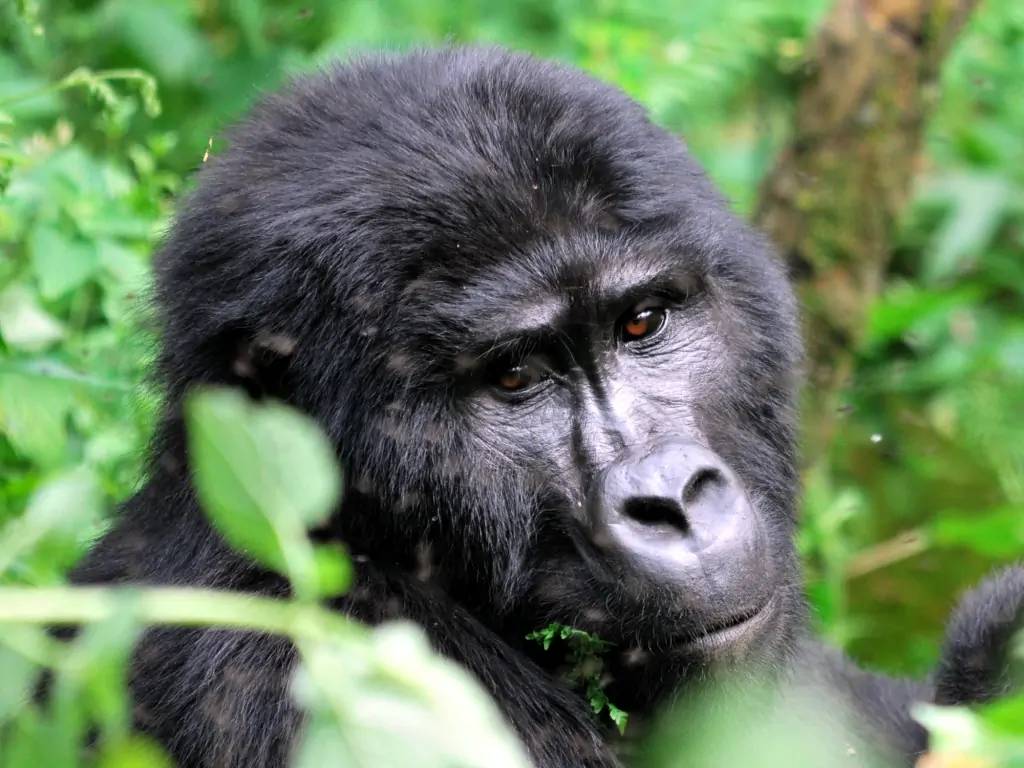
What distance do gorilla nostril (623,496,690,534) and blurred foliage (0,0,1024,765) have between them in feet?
3.76

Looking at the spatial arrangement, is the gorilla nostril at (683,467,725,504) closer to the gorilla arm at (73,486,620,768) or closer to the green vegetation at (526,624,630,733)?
the green vegetation at (526,624,630,733)

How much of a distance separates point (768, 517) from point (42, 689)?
5.01 ft

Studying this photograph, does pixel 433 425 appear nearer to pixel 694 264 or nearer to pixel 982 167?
pixel 694 264

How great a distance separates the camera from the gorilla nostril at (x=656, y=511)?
2.47m

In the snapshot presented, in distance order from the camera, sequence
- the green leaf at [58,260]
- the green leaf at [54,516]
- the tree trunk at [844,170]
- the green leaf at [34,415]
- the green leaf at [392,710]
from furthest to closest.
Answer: the tree trunk at [844,170]
the green leaf at [58,260]
the green leaf at [34,415]
the green leaf at [54,516]
the green leaf at [392,710]

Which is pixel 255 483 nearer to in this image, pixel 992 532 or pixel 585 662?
pixel 585 662

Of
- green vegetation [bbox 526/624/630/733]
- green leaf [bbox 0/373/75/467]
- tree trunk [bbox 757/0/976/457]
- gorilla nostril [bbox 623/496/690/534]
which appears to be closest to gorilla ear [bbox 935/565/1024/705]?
green vegetation [bbox 526/624/630/733]

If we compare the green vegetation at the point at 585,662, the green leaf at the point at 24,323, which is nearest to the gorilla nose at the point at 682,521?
the green vegetation at the point at 585,662

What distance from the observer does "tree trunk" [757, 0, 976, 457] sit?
207 inches

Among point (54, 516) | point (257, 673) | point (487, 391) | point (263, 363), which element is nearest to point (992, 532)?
point (487, 391)

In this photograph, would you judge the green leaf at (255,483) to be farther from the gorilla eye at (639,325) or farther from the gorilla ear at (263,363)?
the gorilla eye at (639,325)

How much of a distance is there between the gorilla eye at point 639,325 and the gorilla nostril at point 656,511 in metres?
0.50

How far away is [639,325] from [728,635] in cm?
72

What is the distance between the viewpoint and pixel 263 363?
112 inches
